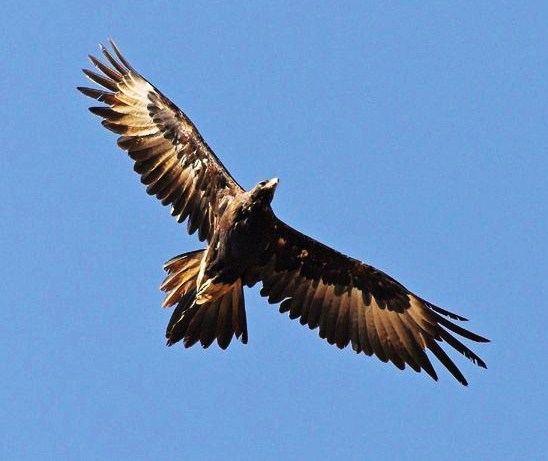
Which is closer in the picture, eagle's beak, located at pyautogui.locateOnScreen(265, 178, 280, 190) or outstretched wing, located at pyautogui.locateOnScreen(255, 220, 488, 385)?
eagle's beak, located at pyautogui.locateOnScreen(265, 178, 280, 190)

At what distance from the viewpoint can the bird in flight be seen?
53.1ft

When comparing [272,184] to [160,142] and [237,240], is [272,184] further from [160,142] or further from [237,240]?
[160,142]

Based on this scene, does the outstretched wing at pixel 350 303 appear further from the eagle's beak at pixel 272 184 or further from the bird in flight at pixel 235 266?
the eagle's beak at pixel 272 184

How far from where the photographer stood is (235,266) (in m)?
16.2

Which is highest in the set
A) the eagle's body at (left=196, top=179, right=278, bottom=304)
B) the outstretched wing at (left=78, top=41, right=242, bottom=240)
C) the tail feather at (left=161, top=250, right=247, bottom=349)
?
the outstretched wing at (left=78, top=41, right=242, bottom=240)

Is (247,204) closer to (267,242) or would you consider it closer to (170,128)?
(267,242)

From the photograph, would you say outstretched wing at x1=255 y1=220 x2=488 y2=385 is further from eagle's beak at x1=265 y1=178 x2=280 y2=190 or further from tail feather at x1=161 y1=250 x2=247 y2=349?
eagle's beak at x1=265 y1=178 x2=280 y2=190

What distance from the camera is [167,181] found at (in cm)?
1684

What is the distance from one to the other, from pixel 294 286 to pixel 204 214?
5.82 ft

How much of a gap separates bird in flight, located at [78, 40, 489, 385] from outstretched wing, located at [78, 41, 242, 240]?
14 mm

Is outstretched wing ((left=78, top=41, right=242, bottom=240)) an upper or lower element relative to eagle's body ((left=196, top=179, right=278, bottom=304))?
upper

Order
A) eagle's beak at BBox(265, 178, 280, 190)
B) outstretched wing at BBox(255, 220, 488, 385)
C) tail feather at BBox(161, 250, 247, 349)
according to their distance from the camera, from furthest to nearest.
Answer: outstretched wing at BBox(255, 220, 488, 385), tail feather at BBox(161, 250, 247, 349), eagle's beak at BBox(265, 178, 280, 190)

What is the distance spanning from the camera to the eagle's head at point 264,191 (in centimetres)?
1560

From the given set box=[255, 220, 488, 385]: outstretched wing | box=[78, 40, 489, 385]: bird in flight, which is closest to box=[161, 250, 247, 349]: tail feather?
box=[78, 40, 489, 385]: bird in flight
